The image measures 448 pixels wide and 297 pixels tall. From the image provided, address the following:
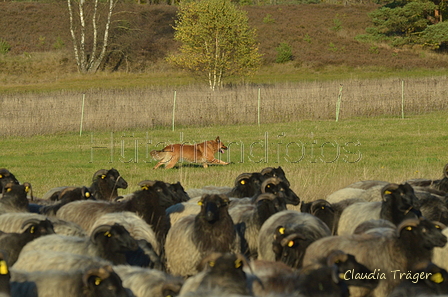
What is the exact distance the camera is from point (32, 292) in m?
5.29

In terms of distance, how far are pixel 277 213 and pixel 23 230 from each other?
3131 millimetres

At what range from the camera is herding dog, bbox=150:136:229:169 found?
18422 mm

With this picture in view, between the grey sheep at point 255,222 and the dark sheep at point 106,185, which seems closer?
the grey sheep at point 255,222

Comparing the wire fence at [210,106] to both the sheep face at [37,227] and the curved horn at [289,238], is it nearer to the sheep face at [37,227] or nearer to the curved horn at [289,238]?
the sheep face at [37,227]

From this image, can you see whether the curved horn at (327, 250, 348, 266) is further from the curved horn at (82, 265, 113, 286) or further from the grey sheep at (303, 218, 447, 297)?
the curved horn at (82, 265, 113, 286)

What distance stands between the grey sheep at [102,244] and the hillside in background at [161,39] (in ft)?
180

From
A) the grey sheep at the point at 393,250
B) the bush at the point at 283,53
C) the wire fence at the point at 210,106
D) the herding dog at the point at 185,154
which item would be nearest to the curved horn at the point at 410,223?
the grey sheep at the point at 393,250

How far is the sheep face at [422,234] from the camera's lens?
6.41 m

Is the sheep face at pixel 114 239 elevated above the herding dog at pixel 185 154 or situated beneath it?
elevated above

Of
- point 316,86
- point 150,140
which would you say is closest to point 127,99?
point 150,140

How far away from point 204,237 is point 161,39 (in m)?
67.3

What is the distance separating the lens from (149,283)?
566cm

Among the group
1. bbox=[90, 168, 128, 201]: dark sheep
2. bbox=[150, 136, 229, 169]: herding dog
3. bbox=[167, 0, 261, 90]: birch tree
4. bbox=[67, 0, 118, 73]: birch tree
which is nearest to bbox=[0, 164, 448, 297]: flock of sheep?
bbox=[90, 168, 128, 201]: dark sheep

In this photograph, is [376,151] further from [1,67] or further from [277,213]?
[1,67]
